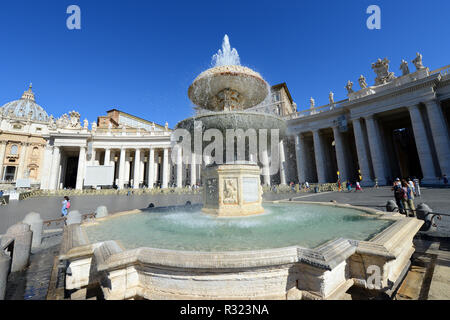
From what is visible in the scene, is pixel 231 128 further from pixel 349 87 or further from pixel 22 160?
pixel 22 160

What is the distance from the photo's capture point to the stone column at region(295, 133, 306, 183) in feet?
94.8

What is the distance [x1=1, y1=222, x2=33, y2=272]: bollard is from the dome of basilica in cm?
8944

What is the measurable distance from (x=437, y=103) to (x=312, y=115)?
12.4m

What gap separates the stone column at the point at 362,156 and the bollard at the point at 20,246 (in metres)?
28.2

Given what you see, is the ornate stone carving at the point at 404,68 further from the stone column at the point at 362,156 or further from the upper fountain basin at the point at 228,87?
the upper fountain basin at the point at 228,87

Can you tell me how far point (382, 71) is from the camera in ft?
81.0

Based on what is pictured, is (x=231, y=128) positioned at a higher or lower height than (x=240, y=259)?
higher

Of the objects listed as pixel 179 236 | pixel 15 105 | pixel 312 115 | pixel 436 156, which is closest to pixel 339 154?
pixel 312 115

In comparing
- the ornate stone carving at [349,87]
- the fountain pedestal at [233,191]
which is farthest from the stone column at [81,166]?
→ the ornate stone carving at [349,87]

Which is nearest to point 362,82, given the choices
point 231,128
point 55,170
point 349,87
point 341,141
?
point 349,87

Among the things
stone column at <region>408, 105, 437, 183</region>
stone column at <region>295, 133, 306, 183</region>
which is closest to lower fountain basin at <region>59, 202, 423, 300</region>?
stone column at <region>408, 105, 437, 183</region>

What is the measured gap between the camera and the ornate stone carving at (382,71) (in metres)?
24.2

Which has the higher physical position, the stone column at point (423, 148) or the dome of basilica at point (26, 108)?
the dome of basilica at point (26, 108)

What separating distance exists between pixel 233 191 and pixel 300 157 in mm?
26735
